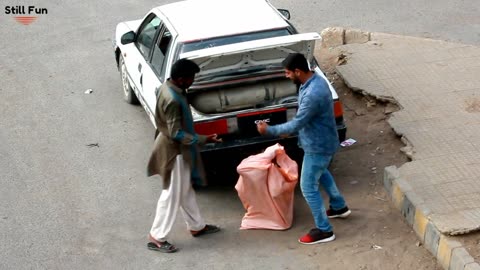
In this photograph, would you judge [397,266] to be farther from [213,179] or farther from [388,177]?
[213,179]

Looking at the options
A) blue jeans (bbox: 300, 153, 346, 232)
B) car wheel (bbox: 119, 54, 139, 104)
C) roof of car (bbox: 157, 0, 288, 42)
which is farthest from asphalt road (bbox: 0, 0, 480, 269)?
roof of car (bbox: 157, 0, 288, 42)

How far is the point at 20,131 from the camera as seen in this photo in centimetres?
963

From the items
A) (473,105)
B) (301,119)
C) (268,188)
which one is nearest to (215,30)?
(268,188)

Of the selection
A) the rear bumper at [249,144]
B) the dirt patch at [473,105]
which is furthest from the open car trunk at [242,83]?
the dirt patch at [473,105]

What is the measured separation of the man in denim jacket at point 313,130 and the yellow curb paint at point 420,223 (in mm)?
734

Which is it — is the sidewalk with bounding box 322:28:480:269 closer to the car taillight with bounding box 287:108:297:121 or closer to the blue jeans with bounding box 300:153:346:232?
the blue jeans with bounding box 300:153:346:232

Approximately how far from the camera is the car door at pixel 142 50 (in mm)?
8859

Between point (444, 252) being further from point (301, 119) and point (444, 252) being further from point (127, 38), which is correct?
point (127, 38)

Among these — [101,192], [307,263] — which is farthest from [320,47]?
[307,263]

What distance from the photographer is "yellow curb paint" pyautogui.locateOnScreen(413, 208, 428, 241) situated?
673 centimetres

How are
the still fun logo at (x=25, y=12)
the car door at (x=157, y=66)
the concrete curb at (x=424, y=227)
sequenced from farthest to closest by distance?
the still fun logo at (x=25, y=12) < the car door at (x=157, y=66) < the concrete curb at (x=424, y=227)

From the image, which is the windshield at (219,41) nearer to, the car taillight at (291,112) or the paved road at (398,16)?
the car taillight at (291,112)

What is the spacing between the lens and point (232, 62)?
25.5 ft

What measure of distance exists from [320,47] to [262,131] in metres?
5.04
